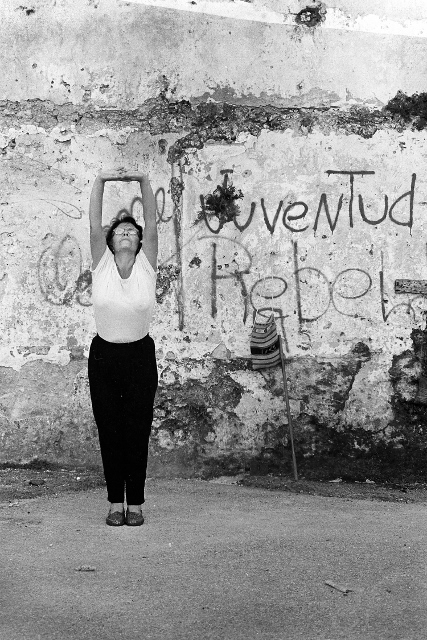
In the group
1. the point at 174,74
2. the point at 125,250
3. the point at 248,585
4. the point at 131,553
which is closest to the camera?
the point at 248,585

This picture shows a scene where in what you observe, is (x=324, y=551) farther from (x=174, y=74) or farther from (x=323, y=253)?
(x=174, y=74)

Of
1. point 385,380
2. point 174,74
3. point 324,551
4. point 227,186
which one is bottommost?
point 324,551

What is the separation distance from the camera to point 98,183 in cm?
626

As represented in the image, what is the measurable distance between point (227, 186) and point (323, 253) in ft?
2.81

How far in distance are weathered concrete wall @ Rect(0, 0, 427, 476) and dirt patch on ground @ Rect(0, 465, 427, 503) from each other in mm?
123

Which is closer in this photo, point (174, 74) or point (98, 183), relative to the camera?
point (98, 183)

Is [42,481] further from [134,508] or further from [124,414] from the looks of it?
[124,414]

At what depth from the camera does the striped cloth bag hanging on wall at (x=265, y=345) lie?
7.64 meters

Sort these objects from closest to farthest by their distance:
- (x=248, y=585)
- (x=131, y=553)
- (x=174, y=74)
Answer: (x=248, y=585), (x=131, y=553), (x=174, y=74)

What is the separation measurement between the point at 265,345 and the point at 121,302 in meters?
1.90

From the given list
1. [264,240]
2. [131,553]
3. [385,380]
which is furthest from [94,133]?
[131,553]

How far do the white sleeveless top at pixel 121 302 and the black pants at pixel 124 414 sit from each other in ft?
0.26

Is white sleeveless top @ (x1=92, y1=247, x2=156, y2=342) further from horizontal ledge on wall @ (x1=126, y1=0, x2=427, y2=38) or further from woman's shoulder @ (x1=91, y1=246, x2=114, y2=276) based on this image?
horizontal ledge on wall @ (x1=126, y1=0, x2=427, y2=38)

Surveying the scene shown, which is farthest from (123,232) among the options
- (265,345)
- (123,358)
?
(265,345)
